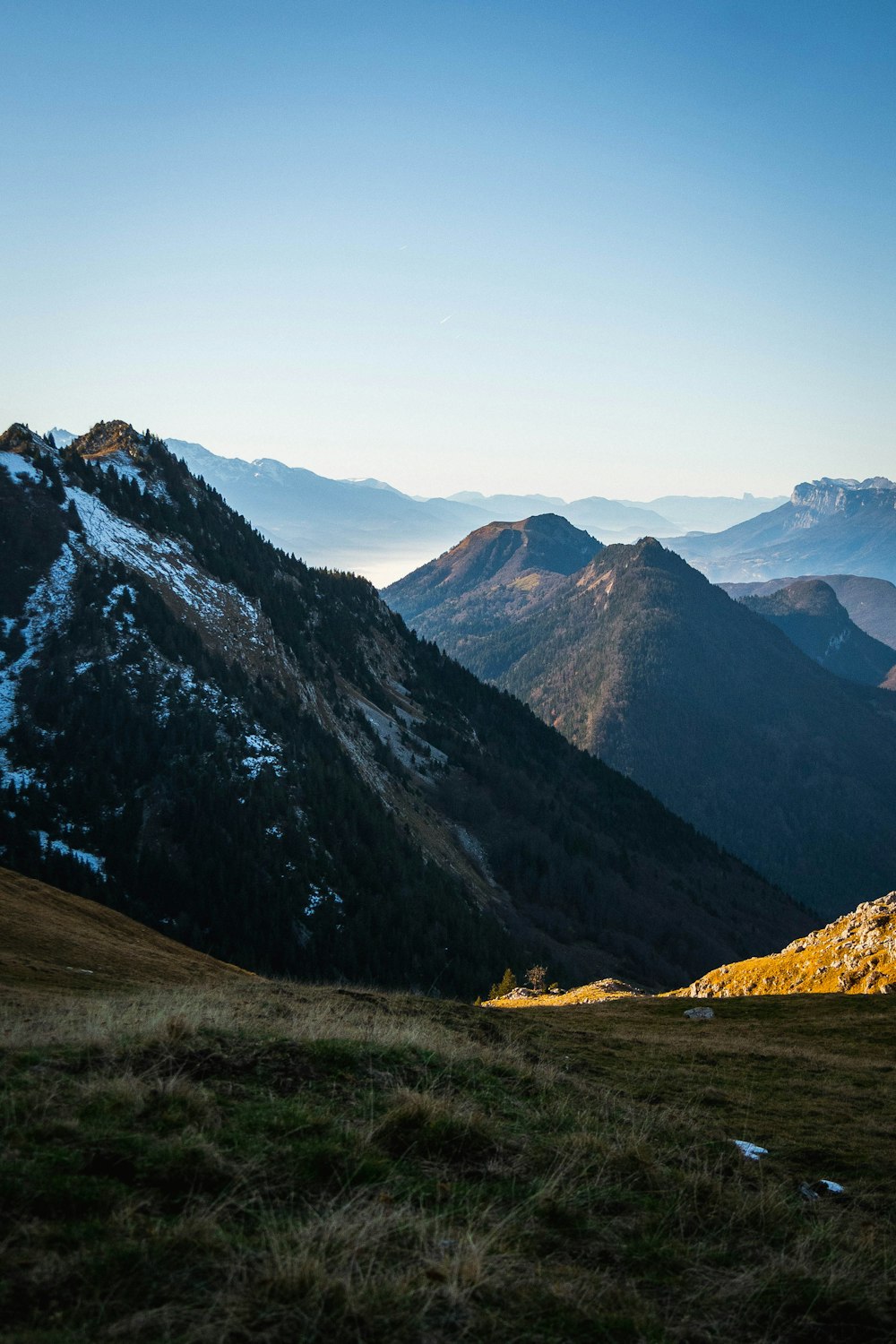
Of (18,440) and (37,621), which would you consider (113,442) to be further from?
(37,621)

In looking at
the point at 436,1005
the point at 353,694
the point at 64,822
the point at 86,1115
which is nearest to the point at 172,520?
the point at 353,694

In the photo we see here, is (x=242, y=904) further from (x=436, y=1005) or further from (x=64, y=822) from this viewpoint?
(x=436, y=1005)

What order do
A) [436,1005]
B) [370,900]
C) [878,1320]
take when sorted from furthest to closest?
1. [370,900]
2. [436,1005]
3. [878,1320]

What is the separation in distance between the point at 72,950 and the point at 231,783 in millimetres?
82895

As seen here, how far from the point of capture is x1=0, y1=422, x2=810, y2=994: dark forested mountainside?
9638 centimetres

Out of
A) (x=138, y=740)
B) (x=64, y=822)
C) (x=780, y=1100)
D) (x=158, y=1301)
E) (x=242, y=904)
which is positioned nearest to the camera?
(x=158, y=1301)

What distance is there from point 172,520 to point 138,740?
6092cm

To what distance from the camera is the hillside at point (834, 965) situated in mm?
40688

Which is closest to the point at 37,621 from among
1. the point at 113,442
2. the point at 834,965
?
the point at 113,442

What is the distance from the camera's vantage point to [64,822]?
9138 cm

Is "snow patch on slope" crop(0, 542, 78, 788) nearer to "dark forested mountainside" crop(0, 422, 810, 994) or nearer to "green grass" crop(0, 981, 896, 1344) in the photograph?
"dark forested mountainside" crop(0, 422, 810, 994)

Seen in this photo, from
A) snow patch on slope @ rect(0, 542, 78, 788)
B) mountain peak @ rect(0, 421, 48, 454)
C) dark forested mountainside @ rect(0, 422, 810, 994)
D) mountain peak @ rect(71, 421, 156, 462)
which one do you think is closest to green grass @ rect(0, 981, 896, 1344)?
dark forested mountainside @ rect(0, 422, 810, 994)

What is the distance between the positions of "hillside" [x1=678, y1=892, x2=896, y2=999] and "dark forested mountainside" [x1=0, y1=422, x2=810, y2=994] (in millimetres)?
61177

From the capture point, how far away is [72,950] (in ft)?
99.0
